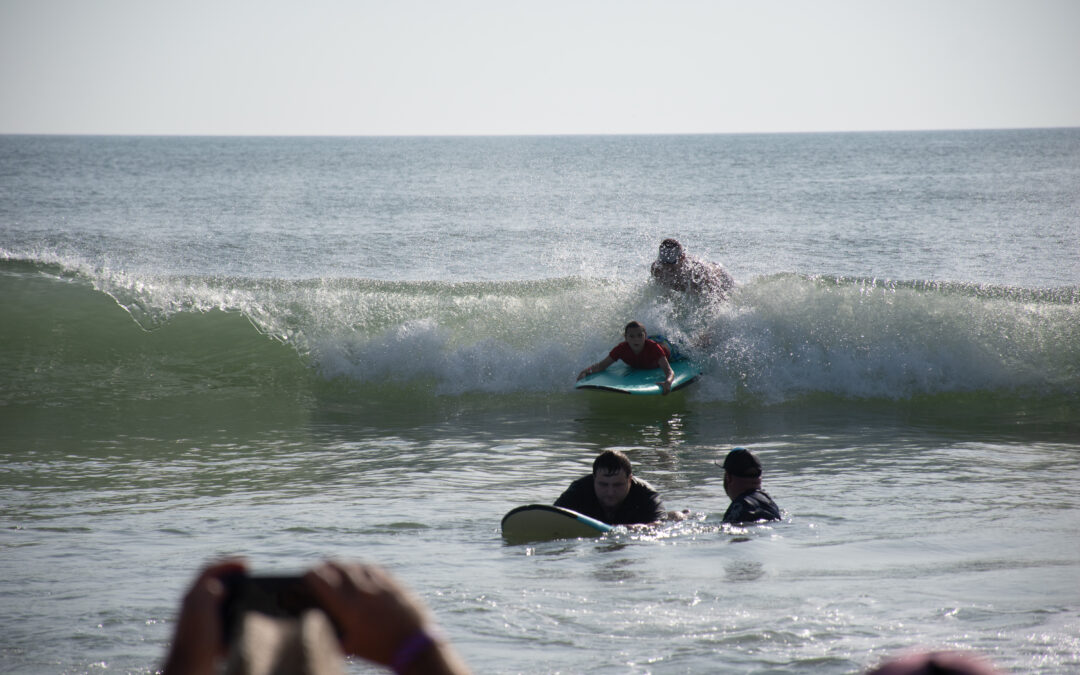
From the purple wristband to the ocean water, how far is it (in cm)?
292

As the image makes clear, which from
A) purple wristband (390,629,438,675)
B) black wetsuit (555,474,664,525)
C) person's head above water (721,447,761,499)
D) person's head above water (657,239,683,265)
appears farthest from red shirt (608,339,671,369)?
purple wristband (390,629,438,675)

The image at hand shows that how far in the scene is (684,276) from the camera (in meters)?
13.4

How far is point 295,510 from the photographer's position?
6863 millimetres

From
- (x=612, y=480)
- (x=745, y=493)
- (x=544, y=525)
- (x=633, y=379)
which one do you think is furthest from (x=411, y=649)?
(x=633, y=379)

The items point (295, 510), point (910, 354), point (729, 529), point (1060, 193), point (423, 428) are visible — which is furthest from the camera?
point (1060, 193)

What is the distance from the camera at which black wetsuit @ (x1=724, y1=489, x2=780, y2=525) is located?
628 centimetres

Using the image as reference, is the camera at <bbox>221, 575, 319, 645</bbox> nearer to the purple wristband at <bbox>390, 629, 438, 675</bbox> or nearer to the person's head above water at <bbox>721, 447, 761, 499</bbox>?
the purple wristband at <bbox>390, 629, 438, 675</bbox>

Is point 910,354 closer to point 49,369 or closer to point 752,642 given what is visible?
point 752,642

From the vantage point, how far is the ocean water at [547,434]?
181 inches

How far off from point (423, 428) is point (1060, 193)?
32978 mm

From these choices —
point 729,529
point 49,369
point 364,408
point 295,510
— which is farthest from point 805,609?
point 49,369

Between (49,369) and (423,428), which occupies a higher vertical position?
(49,369)

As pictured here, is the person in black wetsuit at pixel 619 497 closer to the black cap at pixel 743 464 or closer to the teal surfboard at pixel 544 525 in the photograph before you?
the teal surfboard at pixel 544 525

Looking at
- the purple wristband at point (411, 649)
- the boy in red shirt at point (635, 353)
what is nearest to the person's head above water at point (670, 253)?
the boy in red shirt at point (635, 353)
